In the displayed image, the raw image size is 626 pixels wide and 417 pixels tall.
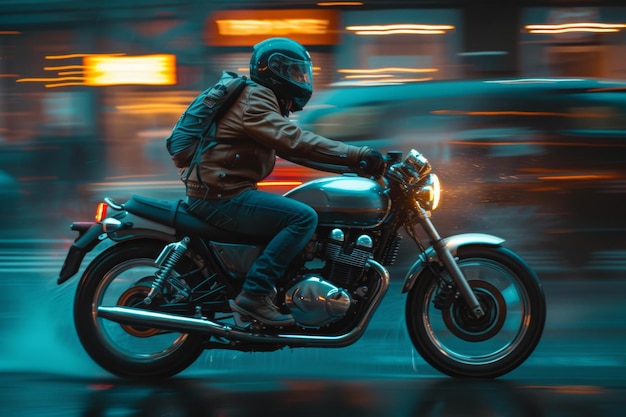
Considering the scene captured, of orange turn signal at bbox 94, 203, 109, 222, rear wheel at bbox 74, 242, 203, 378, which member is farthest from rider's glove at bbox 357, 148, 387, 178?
orange turn signal at bbox 94, 203, 109, 222

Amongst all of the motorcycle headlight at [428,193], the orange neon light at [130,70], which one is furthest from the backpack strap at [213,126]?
the orange neon light at [130,70]

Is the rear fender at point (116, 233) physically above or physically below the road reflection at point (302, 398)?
above

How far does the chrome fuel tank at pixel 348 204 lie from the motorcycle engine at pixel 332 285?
0.07m

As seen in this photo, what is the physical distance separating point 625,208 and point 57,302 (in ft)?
16.1

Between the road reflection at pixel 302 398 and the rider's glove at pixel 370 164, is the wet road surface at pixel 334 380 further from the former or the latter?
the rider's glove at pixel 370 164

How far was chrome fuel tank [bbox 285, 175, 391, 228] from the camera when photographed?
4926 mm

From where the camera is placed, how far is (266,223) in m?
4.88

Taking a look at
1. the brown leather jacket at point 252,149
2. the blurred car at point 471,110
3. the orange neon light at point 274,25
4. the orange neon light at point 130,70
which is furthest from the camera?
the orange neon light at point 130,70

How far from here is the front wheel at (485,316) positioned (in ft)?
16.4

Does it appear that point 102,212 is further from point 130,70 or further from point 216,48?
point 130,70

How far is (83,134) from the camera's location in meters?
Result: 14.1

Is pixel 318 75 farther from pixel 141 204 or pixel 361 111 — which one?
pixel 141 204

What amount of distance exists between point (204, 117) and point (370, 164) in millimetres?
846

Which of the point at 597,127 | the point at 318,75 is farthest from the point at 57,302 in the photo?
the point at 318,75
